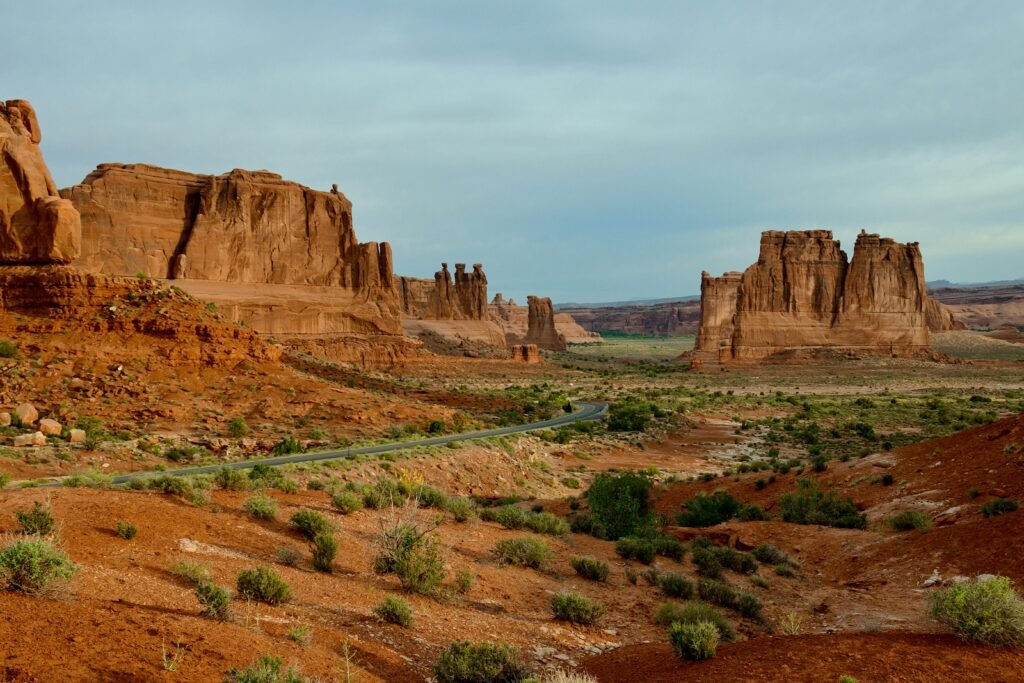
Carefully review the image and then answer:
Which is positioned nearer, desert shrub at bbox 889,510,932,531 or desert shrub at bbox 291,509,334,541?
desert shrub at bbox 291,509,334,541

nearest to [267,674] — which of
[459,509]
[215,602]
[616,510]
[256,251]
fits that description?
[215,602]

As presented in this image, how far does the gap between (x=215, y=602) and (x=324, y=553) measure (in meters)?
3.73

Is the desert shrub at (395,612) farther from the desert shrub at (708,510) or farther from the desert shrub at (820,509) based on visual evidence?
the desert shrub at (820,509)

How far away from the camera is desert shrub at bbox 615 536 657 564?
1596 centimetres

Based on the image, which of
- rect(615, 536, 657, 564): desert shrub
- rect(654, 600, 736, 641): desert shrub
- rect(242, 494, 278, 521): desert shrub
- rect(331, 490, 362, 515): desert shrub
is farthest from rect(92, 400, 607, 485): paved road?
rect(654, 600, 736, 641): desert shrub

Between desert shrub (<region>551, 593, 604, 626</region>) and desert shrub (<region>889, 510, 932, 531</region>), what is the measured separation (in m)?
9.66

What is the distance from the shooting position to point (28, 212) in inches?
1222

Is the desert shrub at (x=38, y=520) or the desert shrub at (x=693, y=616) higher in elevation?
the desert shrub at (x=38, y=520)

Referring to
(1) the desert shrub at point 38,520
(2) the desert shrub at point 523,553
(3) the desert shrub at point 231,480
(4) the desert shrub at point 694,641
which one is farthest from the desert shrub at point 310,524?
(4) the desert shrub at point 694,641

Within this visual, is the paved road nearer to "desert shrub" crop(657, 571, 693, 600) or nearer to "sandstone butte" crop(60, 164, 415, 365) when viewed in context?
"desert shrub" crop(657, 571, 693, 600)

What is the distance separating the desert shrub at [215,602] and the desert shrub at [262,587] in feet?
3.07

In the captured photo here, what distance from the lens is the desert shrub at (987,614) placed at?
854 centimetres

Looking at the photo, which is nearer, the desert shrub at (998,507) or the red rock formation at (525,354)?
the desert shrub at (998,507)

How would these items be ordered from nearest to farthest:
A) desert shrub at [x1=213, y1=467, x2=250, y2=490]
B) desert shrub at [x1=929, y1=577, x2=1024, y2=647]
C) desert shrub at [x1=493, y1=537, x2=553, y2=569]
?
desert shrub at [x1=929, y1=577, x2=1024, y2=647]
desert shrub at [x1=493, y1=537, x2=553, y2=569]
desert shrub at [x1=213, y1=467, x2=250, y2=490]
